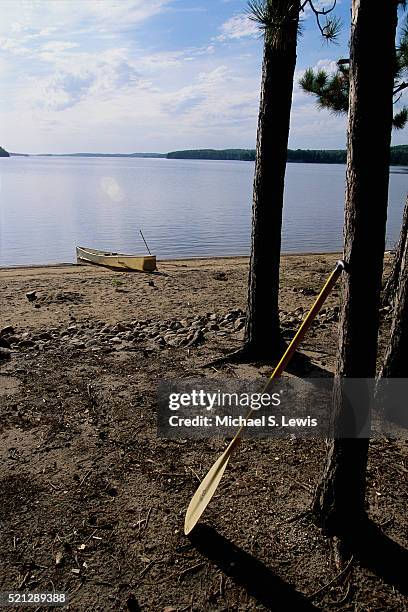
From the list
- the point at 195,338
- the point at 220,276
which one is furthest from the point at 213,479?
the point at 220,276

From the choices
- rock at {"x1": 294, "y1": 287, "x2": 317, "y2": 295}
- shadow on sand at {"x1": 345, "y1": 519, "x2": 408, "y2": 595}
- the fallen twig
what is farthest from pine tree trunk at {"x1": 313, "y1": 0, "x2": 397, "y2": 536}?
rock at {"x1": 294, "y1": 287, "x2": 317, "y2": 295}

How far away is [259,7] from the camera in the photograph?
4.95 meters

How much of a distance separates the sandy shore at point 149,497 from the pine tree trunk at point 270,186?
55 cm

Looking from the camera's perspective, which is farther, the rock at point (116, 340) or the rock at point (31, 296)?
the rock at point (31, 296)

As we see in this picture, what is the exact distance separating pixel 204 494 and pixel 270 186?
386cm

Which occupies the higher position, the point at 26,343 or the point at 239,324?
the point at 239,324

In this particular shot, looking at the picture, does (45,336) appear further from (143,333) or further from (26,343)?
(143,333)

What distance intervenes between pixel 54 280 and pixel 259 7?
10.4 meters

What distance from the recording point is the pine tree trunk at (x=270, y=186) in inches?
228

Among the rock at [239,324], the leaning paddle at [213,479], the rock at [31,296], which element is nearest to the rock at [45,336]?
the rock at [239,324]

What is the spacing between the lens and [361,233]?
3123 mm

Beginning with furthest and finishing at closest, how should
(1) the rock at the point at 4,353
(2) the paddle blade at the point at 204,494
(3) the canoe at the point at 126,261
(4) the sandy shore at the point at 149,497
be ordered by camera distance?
(3) the canoe at the point at 126,261 → (1) the rock at the point at 4,353 → (2) the paddle blade at the point at 204,494 → (4) the sandy shore at the point at 149,497

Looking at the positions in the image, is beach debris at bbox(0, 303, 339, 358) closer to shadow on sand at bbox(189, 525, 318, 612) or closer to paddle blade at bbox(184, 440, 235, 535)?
paddle blade at bbox(184, 440, 235, 535)

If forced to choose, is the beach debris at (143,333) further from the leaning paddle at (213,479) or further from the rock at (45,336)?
the leaning paddle at (213,479)
